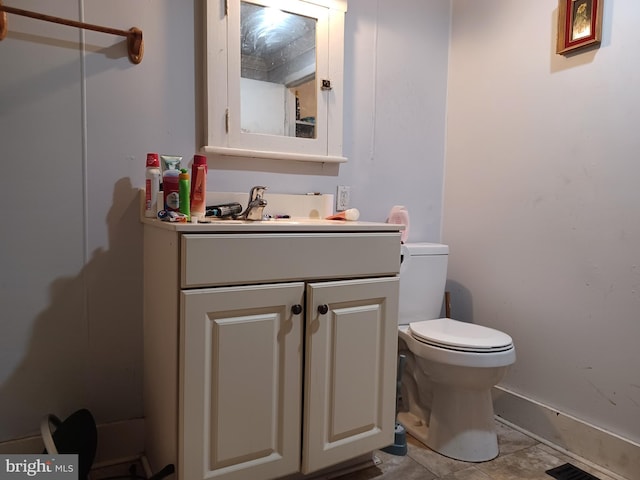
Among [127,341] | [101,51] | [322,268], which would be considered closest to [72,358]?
[127,341]

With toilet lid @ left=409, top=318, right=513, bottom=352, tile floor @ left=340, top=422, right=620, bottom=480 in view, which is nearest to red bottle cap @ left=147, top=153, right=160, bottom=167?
toilet lid @ left=409, top=318, right=513, bottom=352

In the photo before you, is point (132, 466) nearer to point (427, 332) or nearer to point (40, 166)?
point (40, 166)

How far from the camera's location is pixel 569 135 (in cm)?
165

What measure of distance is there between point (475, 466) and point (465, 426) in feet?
0.43

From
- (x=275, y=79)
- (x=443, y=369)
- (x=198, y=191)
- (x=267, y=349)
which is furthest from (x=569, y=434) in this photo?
(x=275, y=79)

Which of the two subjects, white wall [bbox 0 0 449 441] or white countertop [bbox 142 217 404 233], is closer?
white countertop [bbox 142 217 404 233]

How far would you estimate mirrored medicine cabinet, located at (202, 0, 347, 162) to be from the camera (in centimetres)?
153

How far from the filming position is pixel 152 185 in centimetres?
135

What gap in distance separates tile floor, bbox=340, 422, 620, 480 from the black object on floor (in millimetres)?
22

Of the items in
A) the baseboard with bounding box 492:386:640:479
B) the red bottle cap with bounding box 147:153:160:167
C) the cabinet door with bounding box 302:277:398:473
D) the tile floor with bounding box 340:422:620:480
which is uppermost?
the red bottle cap with bounding box 147:153:160:167

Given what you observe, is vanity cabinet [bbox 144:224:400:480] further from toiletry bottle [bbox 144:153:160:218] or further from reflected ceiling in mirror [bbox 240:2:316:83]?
reflected ceiling in mirror [bbox 240:2:316:83]

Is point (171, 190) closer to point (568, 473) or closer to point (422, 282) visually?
point (422, 282)

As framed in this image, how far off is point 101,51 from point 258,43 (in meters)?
0.53

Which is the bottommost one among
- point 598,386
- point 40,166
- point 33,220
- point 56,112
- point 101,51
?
point 598,386
